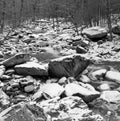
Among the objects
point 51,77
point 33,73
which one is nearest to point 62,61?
point 51,77

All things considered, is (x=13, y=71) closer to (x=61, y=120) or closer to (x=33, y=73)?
(x=33, y=73)

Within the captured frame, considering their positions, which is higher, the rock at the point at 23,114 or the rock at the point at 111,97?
the rock at the point at 23,114

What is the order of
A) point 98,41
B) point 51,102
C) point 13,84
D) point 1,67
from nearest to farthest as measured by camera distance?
→ point 51,102
point 13,84
point 1,67
point 98,41

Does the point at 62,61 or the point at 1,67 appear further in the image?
the point at 1,67

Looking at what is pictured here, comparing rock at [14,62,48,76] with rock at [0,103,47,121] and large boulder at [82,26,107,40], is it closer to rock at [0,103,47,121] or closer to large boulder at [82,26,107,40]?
rock at [0,103,47,121]

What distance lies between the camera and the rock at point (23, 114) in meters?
3.26

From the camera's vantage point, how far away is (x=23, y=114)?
3346 millimetres

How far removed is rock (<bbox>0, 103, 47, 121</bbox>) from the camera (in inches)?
128

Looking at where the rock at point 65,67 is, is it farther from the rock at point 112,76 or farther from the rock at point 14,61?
the rock at point 14,61

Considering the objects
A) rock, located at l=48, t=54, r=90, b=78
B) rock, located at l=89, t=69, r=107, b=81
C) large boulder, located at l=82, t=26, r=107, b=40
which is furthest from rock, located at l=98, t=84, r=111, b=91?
large boulder, located at l=82, t=26, r=107, b=40

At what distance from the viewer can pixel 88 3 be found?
1050 inches

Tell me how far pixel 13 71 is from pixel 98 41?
10.7m

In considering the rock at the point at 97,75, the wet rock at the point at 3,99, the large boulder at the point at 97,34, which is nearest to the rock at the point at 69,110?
the wet rock at the point at 3,99

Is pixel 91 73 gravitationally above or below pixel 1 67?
below
